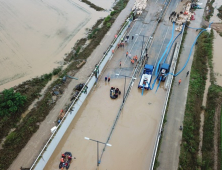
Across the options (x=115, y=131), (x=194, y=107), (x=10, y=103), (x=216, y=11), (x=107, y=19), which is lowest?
(x=10, y=103)

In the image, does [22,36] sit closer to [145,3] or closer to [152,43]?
[152,43]

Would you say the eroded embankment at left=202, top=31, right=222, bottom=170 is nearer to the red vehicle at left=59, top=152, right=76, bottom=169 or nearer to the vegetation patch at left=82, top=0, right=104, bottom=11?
the red vehicle at left=59, top=152, right=76, bottom=169

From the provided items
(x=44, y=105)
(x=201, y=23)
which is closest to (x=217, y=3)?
(x=201, y=23)

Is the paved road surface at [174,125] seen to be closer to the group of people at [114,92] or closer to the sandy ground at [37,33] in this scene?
the group of people at [114,92]

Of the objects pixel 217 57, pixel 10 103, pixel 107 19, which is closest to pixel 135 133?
pixel 10 103

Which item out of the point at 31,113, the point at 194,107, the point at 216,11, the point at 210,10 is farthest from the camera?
the point at 216,11

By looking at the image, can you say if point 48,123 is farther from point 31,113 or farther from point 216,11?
point 216,11
